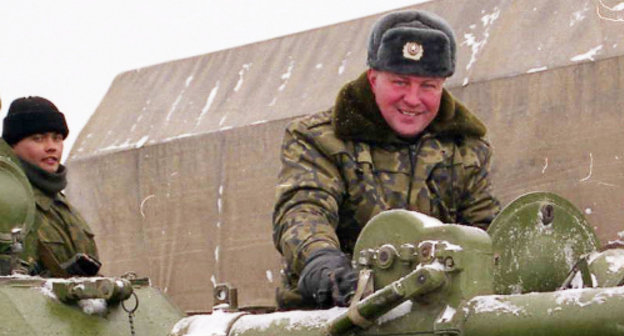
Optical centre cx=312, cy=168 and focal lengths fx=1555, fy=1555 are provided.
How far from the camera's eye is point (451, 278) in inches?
159

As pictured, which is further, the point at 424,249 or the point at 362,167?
the point at 362,167

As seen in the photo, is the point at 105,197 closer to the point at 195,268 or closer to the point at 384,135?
the point at 195,268

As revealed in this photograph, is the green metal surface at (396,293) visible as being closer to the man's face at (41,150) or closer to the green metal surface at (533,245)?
the green metal surface at (533,245)

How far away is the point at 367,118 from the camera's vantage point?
16.7ft

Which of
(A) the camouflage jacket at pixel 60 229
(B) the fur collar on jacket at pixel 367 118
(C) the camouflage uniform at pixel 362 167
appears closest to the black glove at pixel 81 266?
(A) the camouflage jacket at pixel 60 229

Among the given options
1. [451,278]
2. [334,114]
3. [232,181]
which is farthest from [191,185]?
[451,278]

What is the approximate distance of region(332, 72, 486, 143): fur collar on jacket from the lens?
5.06 m

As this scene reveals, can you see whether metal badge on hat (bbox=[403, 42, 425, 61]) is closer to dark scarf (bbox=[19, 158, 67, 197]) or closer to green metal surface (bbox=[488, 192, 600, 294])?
green metal surface (bbox=[488, 192, 600, 294])

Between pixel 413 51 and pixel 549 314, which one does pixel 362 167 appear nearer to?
pixel 413 51

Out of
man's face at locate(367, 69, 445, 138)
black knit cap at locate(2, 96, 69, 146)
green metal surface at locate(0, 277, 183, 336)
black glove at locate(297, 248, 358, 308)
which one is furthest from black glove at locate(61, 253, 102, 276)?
black glove at locate(297, 248, 358, 308)

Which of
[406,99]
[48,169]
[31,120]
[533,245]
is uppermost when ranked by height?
[31,120]

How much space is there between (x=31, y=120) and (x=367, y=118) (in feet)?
9.46

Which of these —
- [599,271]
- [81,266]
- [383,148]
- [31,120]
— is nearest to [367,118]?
[383,148]

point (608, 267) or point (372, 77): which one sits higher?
point (372, 77)
